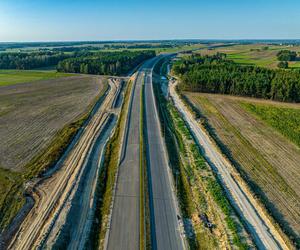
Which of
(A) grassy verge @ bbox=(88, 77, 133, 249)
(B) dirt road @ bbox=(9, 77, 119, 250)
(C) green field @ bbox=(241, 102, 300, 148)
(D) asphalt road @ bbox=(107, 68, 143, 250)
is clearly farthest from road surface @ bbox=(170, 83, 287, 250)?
(B) dirt road @ bbox=(9, 77, 119, 250)

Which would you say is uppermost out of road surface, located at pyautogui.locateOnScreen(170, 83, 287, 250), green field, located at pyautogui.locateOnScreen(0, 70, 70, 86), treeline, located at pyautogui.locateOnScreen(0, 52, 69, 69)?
treeline, located at pyautogui.locateOnScreen(0, 52, 69, 69)

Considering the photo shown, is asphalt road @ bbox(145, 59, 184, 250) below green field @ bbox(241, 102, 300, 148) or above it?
below

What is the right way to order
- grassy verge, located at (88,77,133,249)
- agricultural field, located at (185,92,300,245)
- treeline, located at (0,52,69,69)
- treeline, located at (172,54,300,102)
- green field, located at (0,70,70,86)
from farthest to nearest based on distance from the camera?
treeline, located at (0,52,69,69)
green field, located at (0,70,70,86)
treeline, located at (172,54,300,102)
agricultural field, located at (185,92,300,245)
grassy verge, located at (88,77,133,249)

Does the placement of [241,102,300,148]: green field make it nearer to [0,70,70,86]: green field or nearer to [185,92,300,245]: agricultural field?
[185,92,300,245]: agricultural field

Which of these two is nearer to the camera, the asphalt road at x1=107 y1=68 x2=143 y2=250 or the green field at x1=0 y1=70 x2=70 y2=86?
the asphalt road at x1=107 y1=68 x2=143 y2=250

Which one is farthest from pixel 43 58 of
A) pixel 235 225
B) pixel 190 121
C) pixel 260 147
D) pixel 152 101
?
pixel 235 225

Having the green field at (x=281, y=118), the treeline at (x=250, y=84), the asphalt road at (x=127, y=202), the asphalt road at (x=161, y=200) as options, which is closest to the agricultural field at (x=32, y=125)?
the asphalt road at (x=127, y=202)

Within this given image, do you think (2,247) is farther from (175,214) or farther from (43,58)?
(43,58)

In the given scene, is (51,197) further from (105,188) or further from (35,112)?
(35,112)
